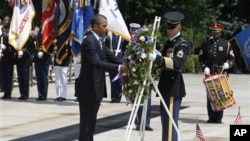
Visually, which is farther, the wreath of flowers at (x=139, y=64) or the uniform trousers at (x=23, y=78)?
the uniform trousers at (x=23, y=78)

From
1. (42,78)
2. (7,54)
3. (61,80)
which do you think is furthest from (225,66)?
(7,54)

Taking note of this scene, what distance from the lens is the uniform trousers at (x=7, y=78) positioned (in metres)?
17.8

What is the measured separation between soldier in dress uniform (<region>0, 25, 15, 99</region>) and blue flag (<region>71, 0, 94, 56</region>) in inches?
82.8

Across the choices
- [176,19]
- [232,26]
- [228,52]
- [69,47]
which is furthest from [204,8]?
[176,19]

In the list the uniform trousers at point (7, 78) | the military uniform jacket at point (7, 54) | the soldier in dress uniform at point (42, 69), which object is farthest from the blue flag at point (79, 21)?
the uniform trousers at point (7, 78)

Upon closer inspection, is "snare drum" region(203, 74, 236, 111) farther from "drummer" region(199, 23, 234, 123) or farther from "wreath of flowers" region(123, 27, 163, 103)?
"wreath of flowers" region(123, 27, 163, 103)

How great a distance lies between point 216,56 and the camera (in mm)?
13352

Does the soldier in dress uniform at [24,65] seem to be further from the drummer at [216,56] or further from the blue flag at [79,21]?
the drummer at [216,56]

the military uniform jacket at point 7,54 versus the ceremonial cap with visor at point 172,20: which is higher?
the ceremonial cap with visor at point 172,20

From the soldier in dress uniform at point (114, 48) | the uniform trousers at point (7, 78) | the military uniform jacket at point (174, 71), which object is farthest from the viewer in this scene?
the uniform trousers at point (7, 78)

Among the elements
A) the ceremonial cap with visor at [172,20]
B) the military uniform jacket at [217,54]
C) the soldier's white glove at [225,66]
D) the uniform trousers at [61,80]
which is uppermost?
the ceremonial cap with visor at [172,20]

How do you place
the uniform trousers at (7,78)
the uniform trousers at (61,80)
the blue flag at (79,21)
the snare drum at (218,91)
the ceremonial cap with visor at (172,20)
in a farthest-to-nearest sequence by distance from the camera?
the uniform trousers at (7,78)
the uniform trousers at (61,80)
the blue flag at (79,21)
the snare drum at (218,91)
the ceremonial cap with visor at (172,20)

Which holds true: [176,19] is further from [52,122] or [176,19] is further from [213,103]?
[52,122]

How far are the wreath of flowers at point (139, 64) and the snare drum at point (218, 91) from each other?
4.06 meters
